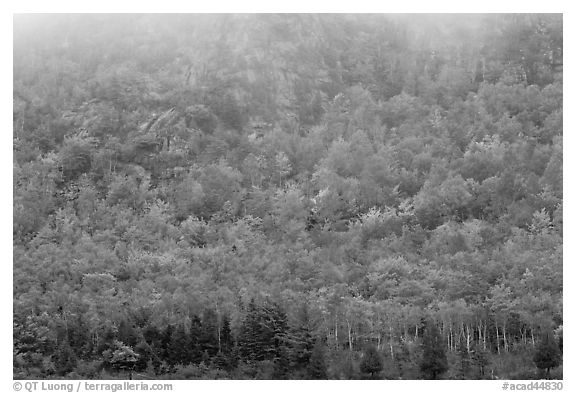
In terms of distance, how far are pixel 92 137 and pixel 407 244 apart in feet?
76.5

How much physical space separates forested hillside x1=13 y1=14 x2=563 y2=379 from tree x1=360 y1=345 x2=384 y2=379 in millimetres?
117

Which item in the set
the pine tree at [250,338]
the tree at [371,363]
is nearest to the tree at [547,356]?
the tree at [371,363]

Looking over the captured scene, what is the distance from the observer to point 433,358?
126 ft

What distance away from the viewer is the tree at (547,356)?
37.5m

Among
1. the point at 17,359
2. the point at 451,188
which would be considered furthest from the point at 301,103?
the point at 17,359

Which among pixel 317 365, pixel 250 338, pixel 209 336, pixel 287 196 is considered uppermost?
pixel 287 196

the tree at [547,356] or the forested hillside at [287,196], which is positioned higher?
the forested hillside at [287,196]

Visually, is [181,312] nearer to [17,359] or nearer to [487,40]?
[17,359]

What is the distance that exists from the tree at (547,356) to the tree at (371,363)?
22.9ft

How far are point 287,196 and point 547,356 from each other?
20.8m

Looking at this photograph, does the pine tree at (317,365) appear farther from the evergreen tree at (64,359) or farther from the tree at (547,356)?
the evergreen tree at (64,359)

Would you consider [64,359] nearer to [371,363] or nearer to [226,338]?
[226,338]

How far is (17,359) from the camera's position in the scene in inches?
1563

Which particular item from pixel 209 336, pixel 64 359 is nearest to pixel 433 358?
pixel 209 336
